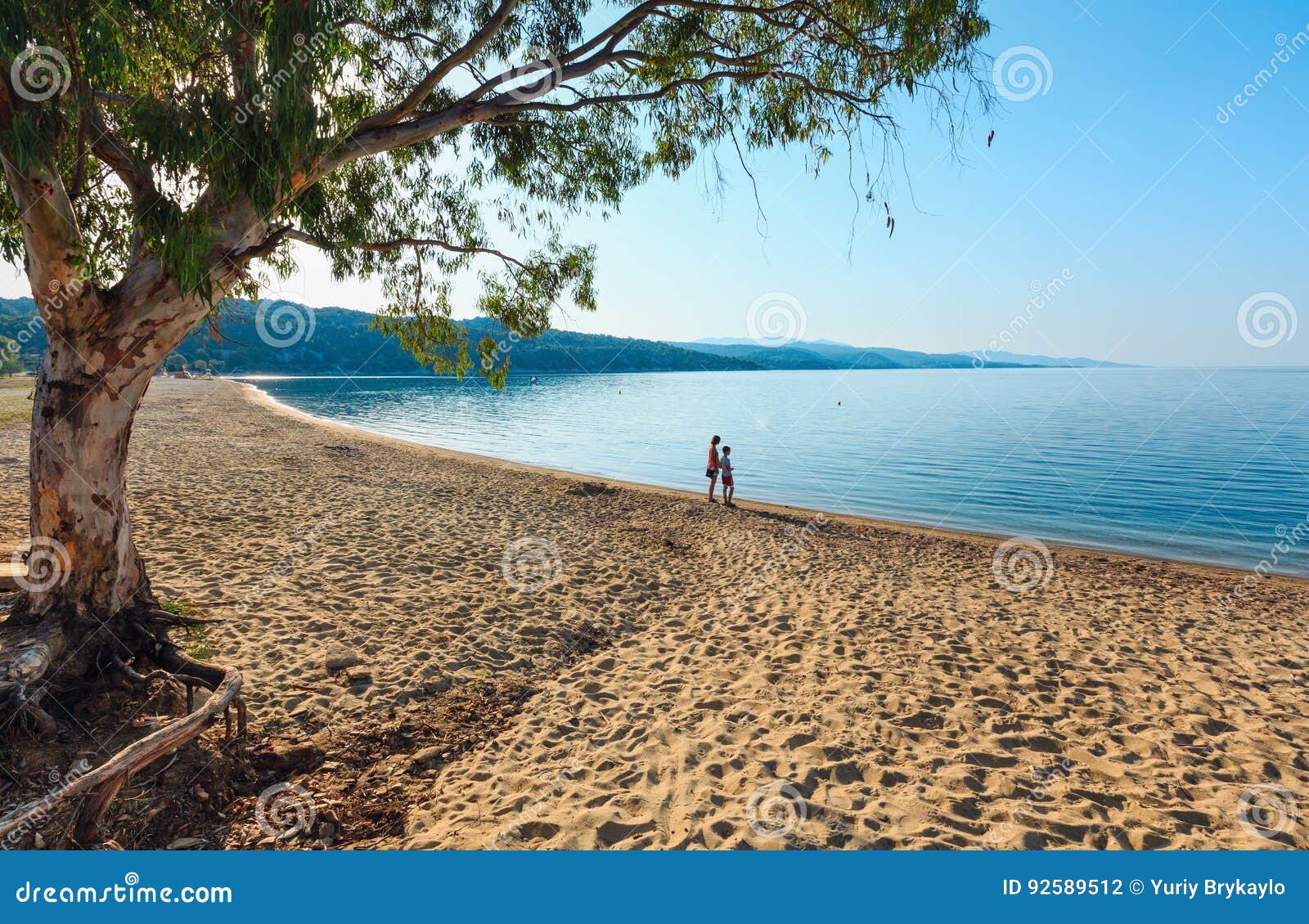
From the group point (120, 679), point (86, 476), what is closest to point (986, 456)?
point (120, 679)

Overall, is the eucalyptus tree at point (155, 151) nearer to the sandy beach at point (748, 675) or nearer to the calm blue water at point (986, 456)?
the sandy beach at point (748, 675)

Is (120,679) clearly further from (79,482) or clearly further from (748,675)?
(748,675)

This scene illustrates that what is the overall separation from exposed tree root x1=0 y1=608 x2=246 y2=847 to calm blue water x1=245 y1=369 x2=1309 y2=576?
16.9m

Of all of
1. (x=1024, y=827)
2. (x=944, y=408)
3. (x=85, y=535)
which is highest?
(x=944, y=408)

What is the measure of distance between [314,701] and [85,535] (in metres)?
2.21

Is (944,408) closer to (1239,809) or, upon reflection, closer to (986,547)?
(986,547)

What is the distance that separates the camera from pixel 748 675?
674cm

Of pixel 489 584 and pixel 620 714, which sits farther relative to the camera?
pixel 489 584

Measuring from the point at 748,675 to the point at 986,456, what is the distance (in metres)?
27.7

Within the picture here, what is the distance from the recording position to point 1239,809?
4.59m

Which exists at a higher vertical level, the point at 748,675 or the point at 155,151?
the point at 155,151

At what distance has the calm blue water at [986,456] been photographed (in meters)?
18.3

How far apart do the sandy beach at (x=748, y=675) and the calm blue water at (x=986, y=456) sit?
5421 millimetres

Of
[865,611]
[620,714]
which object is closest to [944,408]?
[865,611]
